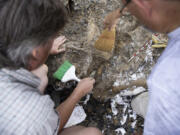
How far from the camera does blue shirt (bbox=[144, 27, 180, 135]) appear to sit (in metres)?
0.86

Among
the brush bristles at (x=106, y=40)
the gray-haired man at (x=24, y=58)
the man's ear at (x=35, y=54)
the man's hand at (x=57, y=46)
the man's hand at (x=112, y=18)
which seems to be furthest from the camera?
the man's hand at (x=57, y=46)

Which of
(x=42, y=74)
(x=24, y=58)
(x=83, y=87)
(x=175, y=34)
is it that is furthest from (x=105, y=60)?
(x=24, y=58)

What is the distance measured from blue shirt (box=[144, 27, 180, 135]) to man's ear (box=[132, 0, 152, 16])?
7.6 inches

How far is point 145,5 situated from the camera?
88cm

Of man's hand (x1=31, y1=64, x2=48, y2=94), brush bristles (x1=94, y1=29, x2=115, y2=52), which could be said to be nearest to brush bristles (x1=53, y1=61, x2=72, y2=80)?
man's hand (x1=31, y1=64, x2=48, y2=94)

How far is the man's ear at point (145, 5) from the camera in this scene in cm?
86

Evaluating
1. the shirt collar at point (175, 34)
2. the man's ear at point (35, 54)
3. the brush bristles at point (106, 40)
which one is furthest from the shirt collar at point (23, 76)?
the shirt collar at point (175, 34)

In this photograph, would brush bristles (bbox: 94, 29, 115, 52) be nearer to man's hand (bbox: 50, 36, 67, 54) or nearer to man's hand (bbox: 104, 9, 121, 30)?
man's hand (bbox: 104, 9, 121, 30)

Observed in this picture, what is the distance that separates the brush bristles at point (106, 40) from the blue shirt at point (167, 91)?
2.05 ft

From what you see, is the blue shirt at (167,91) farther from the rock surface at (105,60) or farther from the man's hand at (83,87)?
the rock surface at (105,60)

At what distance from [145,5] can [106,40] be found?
0.69 meters

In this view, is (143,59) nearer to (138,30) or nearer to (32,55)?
(138,30)

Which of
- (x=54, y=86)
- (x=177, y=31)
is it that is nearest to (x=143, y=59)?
(x=177, y=31)

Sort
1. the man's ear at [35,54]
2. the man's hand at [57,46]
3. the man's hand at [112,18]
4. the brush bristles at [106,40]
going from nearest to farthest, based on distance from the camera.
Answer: the man's ear at [35,54] → the man's hand at [112,18] → the brush bristles at [106,40] → the man's hand at [57,46]
